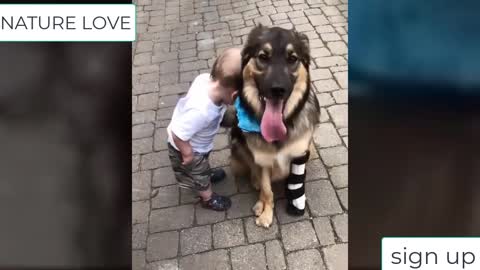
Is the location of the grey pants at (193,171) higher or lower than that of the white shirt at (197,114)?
lower

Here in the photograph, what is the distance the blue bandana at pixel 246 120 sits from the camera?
2088mm

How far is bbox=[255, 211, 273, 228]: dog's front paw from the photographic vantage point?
7.41 feet

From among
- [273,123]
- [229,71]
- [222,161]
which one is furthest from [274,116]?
[222,161]

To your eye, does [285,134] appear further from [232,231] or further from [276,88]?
[232,231]

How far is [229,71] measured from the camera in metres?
2.00

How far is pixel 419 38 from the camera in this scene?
49.1 inches

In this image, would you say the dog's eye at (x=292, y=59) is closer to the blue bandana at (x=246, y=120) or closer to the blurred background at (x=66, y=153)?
the blue bandana at (x=246, y=120)

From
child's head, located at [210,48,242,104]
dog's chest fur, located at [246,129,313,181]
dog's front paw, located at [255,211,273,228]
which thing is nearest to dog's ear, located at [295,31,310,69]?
child's head, located at [210,48,242,104]

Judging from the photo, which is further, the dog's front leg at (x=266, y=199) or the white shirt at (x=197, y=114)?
the dog's front leg at (x=266, y=199)

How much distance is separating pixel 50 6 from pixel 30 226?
67cm

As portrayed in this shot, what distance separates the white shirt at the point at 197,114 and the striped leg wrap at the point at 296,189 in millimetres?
469

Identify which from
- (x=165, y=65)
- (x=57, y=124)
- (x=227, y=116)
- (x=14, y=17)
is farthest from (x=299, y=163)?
(x=14, y=17)

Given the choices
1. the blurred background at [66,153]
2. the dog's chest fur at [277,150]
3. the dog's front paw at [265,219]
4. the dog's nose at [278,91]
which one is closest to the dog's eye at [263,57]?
the dog's nose at [278,91]

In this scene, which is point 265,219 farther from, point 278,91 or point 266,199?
point 278,91
